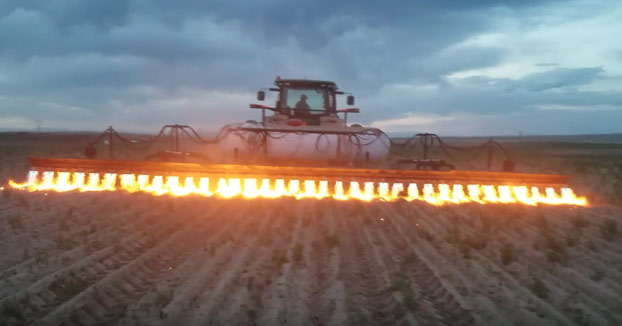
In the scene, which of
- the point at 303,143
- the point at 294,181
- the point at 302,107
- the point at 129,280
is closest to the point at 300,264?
the point at 129,280

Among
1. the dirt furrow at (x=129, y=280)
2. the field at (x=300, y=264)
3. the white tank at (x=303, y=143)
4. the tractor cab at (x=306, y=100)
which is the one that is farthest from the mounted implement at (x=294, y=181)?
the tractor cab at (x=306, y=100)

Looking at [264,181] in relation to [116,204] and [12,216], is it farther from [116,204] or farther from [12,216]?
[12,216]

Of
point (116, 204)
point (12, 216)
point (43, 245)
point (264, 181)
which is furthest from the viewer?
point (264, 181)

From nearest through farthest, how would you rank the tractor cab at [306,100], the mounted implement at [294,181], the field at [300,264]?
the field at [300,264]
the mounted implement at [294,181]
the tractor cab at [306,100]

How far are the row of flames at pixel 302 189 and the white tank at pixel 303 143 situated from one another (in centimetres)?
152

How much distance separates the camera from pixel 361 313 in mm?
4328

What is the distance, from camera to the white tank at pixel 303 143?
35.8 ft

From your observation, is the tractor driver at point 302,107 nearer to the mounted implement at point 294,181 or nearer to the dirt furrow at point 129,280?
the mounted implement at point 294,181

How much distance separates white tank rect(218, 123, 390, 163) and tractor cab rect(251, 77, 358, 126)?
76.2 inches

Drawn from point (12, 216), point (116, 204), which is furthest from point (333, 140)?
point (12, 216)

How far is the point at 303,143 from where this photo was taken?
35.8 feet

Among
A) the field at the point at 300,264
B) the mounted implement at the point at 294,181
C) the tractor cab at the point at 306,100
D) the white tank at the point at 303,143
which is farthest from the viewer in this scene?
the tractor cab at the point at 306,100

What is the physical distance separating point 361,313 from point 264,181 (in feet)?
17.7

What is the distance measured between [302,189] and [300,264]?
3997 millimetres
